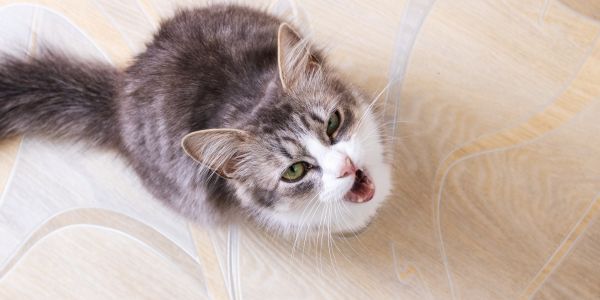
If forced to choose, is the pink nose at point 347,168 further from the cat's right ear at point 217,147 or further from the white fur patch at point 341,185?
the cat's right ear at point 217,147

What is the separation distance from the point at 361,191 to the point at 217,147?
0.34m

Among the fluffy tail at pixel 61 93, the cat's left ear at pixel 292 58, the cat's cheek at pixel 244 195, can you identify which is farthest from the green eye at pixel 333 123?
the fluffy tail at pixel 61 93

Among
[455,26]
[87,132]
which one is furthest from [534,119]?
[87,132]

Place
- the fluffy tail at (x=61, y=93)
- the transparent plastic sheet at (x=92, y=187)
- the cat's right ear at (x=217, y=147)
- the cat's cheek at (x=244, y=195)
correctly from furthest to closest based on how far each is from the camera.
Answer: the transparent plastic sheet at (x=92, y=187) < the fluffy tail at (x=61, y=93) < the cat's cheek at (x=244, y=195) < the cat's right ear at (x=217, y=147)

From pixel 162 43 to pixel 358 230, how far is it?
0.69 m

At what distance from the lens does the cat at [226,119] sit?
A: 96 centimetres

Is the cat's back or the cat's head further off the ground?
the cat's back

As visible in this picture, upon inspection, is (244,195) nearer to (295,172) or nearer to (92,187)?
(295,172)

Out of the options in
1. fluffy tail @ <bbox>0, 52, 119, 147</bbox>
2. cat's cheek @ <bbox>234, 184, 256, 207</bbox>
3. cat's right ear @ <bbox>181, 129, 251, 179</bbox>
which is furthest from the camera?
fluffy tail @ <bbox>0, 52, 119, 147</bbox>

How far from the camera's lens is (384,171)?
3.97ft

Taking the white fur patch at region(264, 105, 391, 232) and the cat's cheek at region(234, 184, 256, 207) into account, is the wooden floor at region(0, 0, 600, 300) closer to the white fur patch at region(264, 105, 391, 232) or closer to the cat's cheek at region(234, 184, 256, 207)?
the white fur patch at region(264, 105, 391, 232)

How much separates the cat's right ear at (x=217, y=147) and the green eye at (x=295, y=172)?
0.10m

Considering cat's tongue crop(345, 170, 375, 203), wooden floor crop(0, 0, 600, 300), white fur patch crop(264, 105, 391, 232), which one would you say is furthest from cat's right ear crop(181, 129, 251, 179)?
wooden floor crop(0, 0, 600, 300)

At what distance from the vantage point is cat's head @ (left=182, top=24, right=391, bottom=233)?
95 cm
